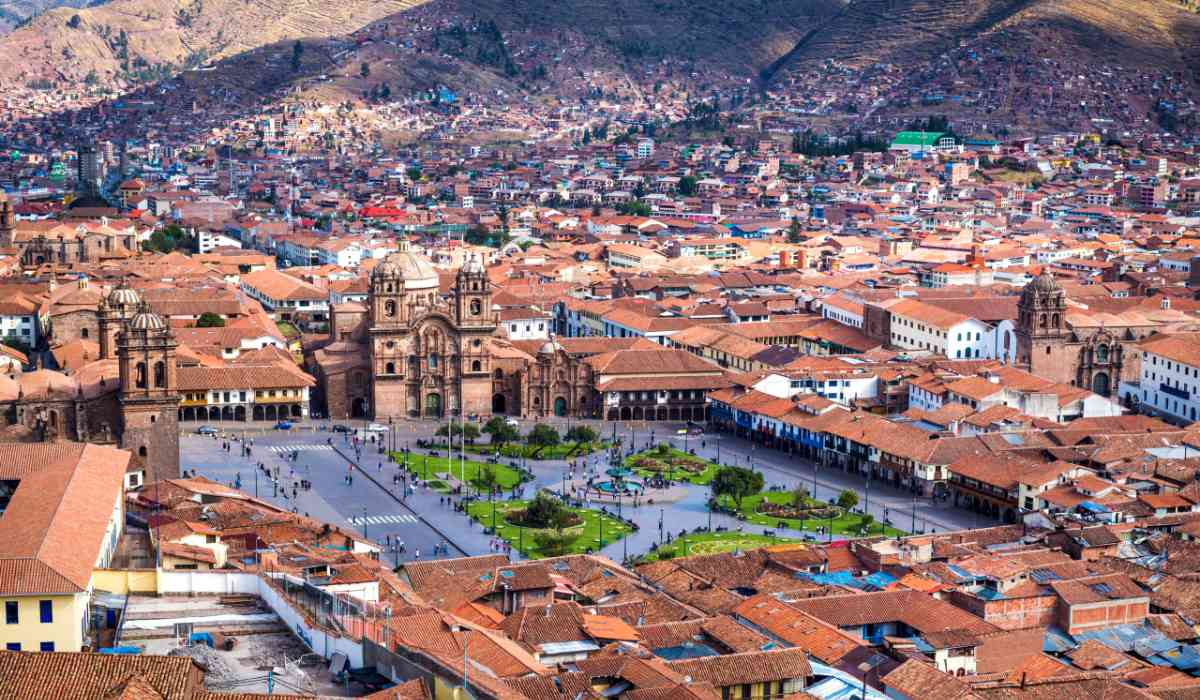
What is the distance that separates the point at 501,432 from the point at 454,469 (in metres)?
3.92

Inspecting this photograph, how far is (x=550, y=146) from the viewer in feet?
630

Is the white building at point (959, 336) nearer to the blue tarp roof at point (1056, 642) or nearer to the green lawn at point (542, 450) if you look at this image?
the green lawn at point (542, 450)

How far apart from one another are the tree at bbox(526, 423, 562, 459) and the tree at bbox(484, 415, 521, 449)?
630 mm

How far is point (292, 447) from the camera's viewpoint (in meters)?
63.6

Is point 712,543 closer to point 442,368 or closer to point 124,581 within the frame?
point 442,368

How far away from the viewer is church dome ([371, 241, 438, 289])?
7031 centimetres

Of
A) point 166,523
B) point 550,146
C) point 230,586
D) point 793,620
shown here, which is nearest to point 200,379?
point 166,523

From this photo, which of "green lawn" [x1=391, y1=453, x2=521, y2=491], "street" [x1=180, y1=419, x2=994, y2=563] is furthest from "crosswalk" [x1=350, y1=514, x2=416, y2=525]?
"green lawn" [x1=391, y1=453, x2=521, y2=491]

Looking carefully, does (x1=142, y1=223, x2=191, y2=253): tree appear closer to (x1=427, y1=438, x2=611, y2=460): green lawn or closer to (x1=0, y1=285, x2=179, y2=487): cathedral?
(x1=427, y1=438, x2=611, y2=460): green lawn

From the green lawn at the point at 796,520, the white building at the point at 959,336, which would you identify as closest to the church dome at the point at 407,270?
the green lawn at the point at 796,520

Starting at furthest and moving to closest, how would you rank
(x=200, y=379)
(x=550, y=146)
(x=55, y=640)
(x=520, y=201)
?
(x=550, y=146), (x=520, y=201), (x=200, y=379), (x=55, y=640)

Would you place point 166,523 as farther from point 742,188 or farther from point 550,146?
point 550,146

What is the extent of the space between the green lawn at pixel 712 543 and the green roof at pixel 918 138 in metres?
126

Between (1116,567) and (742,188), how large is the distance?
113 m
